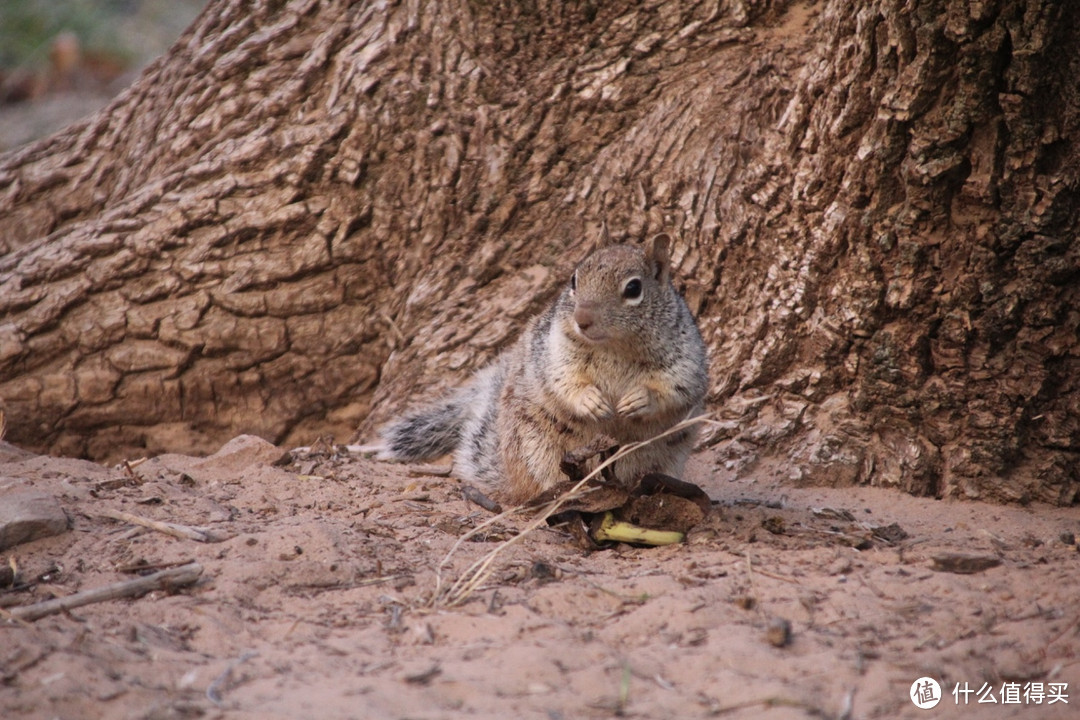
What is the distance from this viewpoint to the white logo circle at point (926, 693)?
8.21ft

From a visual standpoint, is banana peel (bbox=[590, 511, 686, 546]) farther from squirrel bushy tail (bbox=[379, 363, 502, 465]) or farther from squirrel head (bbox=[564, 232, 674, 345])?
squirrel bushy tail (bbox=[379, 363, 502, 465])

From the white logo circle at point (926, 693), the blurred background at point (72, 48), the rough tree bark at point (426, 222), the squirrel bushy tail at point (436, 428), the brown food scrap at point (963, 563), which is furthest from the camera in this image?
the blurred background at point (72, 48)

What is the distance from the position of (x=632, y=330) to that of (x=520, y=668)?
2.04 meters

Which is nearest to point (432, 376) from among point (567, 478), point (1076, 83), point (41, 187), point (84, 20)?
point (567, 478)

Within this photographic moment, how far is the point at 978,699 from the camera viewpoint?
101 inches

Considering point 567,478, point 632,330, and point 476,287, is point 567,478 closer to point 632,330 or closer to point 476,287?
point 632,330

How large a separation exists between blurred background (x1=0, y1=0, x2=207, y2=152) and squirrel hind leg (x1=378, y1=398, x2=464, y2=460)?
746 cm

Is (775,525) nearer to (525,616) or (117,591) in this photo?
(525,616)

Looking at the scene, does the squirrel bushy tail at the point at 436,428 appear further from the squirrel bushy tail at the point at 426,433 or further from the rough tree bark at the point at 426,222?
the rough tree bark at the point at 426,222

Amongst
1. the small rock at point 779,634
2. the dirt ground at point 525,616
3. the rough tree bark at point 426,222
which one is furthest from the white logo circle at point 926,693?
the rough tree bark at point 426,222

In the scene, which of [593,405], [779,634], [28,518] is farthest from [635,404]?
[28,518]

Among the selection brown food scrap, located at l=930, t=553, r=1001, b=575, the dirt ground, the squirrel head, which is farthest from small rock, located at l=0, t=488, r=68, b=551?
brown food scrap, located at l=930, t=553, r=1001, b=575

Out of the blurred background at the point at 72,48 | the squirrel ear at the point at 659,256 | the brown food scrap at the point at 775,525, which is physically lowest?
the brown food scrap at the point at 775,525

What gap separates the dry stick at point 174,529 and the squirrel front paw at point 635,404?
5.74 ft
